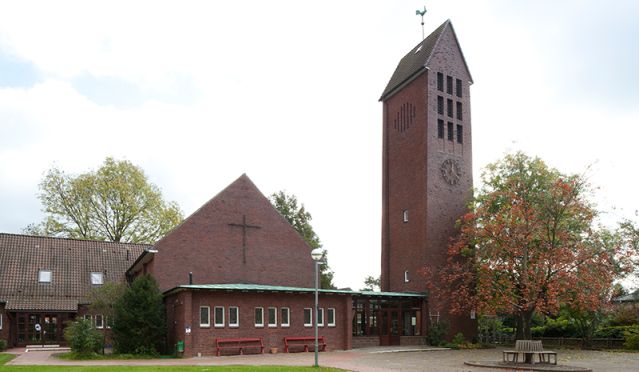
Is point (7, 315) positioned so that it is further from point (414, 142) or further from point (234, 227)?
point (414, 142)

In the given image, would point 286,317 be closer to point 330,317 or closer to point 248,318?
point 248,318

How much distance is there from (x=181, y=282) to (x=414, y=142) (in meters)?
16.9

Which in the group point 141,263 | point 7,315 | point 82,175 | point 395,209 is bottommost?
point 7,315

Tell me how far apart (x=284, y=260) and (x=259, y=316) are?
7.04m

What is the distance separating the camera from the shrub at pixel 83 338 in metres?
26.1

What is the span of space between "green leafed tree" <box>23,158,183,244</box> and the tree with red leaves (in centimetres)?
2626

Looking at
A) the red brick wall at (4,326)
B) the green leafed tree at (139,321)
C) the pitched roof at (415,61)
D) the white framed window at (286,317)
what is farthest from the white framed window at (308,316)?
the pitched roof at (415,61)

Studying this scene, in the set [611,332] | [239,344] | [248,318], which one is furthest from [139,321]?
[611,332]

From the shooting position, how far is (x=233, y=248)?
3494 centimetres

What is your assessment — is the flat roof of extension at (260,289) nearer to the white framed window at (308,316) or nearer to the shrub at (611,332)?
the white framed window at (308,316)

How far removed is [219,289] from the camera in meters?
28.6

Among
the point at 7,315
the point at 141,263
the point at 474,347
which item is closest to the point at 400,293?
the point at 474,347

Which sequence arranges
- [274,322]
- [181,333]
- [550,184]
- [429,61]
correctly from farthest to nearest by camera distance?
1. [429,61]
2. [550,184]
3. [274,322]
4. [181,333]

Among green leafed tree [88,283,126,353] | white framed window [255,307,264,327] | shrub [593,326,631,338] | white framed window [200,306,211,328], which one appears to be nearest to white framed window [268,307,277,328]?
white framed window [255,307,264,327]
